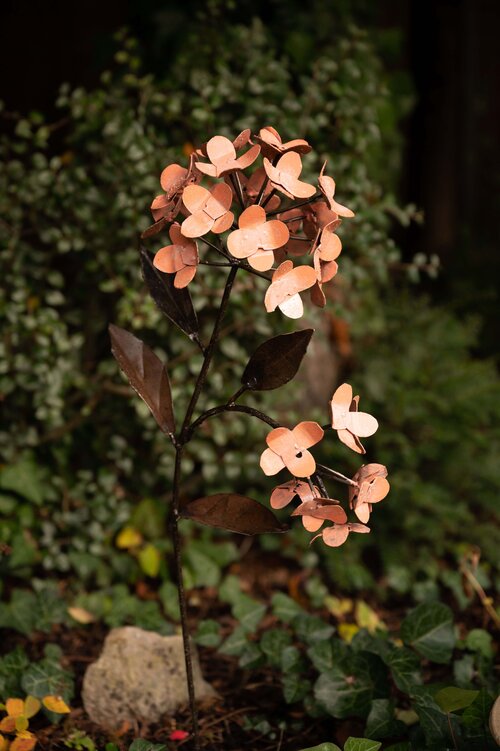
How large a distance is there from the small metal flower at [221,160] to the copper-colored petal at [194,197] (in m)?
0.03

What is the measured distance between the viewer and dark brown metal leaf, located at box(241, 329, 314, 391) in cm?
122

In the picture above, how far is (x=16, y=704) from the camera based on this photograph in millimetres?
1576

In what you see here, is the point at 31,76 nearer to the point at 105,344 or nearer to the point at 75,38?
the point at 75,38

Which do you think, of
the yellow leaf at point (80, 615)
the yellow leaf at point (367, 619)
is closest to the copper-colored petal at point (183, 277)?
the yellow leaf at point (80, 615)

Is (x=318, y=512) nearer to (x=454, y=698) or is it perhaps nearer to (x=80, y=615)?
(x=454, y=698)

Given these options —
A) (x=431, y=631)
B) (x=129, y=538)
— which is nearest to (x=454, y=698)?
(x=431, y=631)

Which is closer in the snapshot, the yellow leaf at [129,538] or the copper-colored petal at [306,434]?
the copper-colored petal at [306,434]

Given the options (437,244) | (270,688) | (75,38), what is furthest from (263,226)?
(437,244)

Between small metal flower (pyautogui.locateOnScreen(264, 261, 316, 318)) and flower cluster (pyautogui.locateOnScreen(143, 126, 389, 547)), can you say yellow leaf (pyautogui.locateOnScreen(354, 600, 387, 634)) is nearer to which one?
flower cluster (pyautogui.locateOnScreen(143, 126, 389, 547))

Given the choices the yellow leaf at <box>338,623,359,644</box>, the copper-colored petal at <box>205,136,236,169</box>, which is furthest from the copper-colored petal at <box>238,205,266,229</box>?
the yellow leaf at <box>338,623,359,644</box>

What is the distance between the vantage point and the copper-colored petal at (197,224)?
3.74 feet

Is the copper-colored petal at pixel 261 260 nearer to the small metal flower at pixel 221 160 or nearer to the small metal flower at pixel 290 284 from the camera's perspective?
the small metal flower at pixel 290 284

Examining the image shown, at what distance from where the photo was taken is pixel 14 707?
1.57m

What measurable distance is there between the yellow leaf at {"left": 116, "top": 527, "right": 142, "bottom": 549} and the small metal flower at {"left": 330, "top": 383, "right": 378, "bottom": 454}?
4.58 feet
